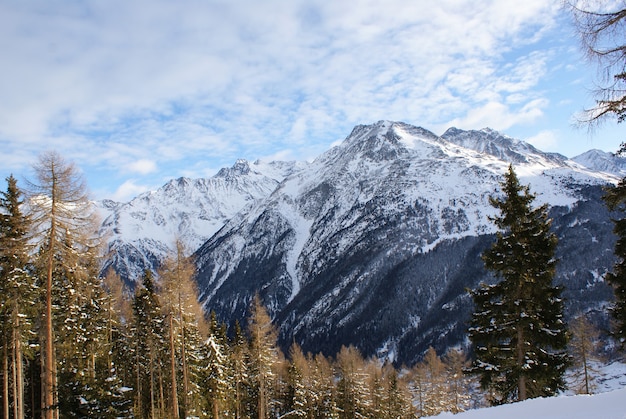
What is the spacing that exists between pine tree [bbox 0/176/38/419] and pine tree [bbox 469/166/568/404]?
18.0 metres

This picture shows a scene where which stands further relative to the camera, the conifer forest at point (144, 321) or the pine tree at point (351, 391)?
the pine tree at point (351, 391)

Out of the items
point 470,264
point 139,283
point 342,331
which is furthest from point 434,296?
point 139,283

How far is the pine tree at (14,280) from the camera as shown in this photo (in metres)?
16.7

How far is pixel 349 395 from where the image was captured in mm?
53406

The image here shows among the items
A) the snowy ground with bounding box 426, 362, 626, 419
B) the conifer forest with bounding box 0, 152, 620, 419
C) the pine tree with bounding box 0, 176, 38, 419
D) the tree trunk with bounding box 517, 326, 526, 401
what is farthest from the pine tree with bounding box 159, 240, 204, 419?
the tree trunk with bounding box 517, 326, 526, 401

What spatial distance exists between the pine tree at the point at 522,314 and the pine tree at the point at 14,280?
18.0m

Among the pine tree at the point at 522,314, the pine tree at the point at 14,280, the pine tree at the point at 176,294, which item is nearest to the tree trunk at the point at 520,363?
the pine tree at the point at 522,314

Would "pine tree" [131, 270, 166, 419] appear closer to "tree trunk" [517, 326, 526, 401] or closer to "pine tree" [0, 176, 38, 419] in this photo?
"pine tree" [0, 176, 38, 419]

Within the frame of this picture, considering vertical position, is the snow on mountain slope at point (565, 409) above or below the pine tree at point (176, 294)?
below

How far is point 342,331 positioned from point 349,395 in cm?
13229

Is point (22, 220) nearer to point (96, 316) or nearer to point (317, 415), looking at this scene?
point (96, 316)

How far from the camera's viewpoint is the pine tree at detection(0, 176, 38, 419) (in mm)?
16703

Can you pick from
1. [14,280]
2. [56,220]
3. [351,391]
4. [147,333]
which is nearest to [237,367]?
[147,333]

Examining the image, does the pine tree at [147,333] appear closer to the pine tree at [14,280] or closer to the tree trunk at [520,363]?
the pine tree at [14,280]
